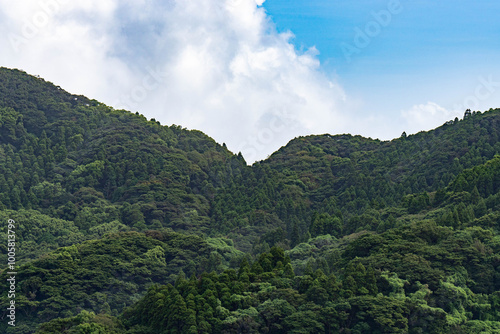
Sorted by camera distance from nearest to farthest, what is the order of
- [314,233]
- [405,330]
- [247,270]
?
1. [405,330]
2. [247,270]
3. [314,233]

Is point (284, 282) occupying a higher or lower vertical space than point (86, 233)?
lower

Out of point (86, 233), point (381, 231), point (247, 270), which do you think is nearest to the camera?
point (247, 270)

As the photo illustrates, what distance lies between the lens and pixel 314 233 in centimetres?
7956

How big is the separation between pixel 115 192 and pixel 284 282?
169 feet

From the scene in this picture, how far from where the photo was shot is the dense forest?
52.2 metres

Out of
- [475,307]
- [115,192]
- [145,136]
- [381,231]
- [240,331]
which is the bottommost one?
[240,331]

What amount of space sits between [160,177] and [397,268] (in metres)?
54.3

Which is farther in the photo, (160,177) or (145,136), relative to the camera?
(145,136)

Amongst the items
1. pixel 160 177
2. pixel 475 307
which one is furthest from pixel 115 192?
pixel 475 307

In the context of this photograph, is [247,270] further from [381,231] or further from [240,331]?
[381,231]

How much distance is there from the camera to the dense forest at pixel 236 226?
52219 mm

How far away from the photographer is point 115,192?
10269cm

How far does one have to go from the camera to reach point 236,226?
92.5 metres

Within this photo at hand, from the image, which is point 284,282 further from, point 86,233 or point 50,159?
point 50,159
